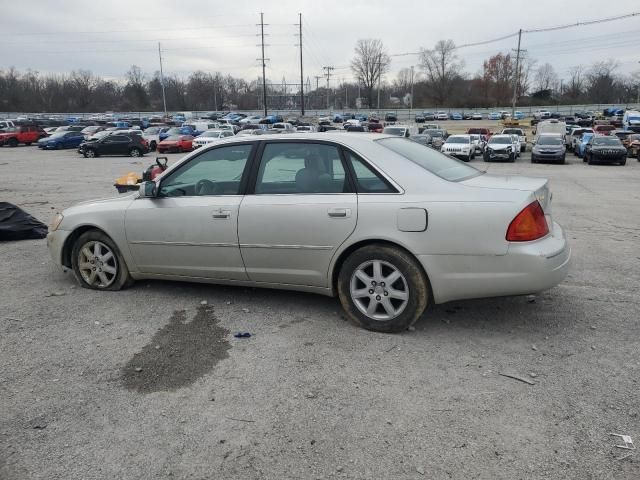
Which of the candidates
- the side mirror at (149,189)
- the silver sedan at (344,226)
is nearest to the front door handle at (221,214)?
the silver sedan at (344,226)

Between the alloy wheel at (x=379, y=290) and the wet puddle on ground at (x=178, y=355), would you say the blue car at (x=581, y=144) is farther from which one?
the wet puddle on ground at (x=178, y=355)

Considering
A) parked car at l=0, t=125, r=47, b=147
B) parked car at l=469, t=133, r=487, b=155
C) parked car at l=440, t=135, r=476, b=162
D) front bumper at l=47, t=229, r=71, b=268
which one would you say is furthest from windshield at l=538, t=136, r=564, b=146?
parked car at l=0, t=125, r=47, b=147

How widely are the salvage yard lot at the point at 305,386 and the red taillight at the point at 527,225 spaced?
0.85m

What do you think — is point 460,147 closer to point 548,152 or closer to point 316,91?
point 548,152

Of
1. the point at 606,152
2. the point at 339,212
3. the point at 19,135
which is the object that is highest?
the point at 19,135

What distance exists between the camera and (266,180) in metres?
4.54

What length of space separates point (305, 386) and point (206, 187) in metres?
2.26

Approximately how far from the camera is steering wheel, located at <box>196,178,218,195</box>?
477 centimetres

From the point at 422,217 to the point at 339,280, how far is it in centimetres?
88

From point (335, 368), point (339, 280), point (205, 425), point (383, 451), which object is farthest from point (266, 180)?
point (383, 451)

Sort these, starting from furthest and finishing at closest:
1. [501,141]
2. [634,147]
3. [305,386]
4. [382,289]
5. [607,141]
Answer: [634,147] → [501,141] → [607,141] → [382,289] → [305,386]

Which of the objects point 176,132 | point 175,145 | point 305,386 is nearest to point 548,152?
point 175,145

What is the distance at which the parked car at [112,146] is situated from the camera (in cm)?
3011

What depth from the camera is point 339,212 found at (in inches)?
163
